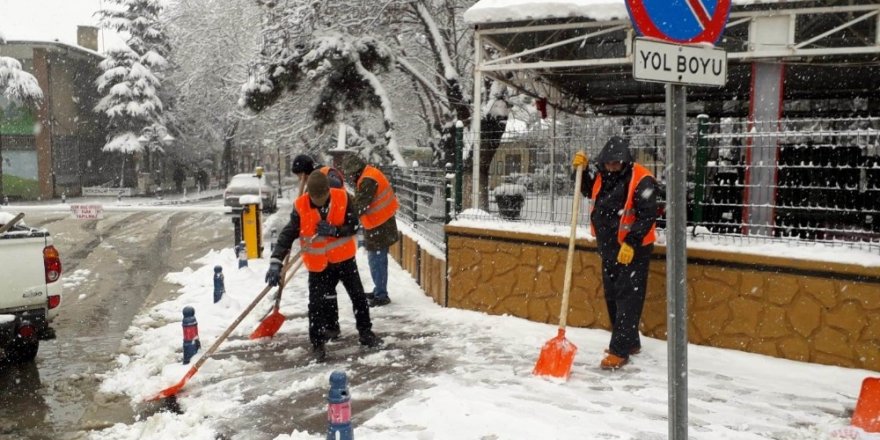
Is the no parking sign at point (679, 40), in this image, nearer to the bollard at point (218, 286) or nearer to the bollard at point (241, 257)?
the bollard at point (218, 286)

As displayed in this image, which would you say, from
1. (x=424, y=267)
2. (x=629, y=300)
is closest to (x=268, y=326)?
(x=424, y=267)

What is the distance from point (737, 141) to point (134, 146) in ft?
119

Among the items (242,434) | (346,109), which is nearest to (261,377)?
(242,434)

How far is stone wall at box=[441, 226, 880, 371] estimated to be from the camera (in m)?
5.60

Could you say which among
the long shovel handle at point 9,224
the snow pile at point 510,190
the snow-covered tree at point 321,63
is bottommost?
the long shovel handle at point 9,224

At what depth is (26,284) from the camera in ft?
19.5

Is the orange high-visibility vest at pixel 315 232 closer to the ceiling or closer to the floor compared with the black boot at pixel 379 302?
closer to the ceiling

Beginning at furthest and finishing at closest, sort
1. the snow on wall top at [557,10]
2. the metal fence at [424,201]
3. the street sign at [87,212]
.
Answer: the street sign at [87,212]
the metal fence at [424,201]
the snow on wall top at [557,10]

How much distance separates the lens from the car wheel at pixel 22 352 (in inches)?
253

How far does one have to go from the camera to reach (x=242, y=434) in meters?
4.64

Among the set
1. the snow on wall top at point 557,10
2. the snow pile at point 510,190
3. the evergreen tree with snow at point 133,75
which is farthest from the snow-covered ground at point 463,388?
the evergreen tree with snow at point 133,75

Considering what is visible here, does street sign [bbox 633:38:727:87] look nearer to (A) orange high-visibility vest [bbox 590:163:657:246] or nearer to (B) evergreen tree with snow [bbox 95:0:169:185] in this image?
(A) orange high-visibility vest [bbox 590:163:657:246]

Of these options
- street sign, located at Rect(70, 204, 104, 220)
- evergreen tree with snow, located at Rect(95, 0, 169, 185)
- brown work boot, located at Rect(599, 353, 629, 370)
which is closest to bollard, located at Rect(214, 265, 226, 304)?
brown work boot, located at Rect(599, 353, 629, 370)

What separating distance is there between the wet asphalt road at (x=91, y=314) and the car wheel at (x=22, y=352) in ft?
0.33
